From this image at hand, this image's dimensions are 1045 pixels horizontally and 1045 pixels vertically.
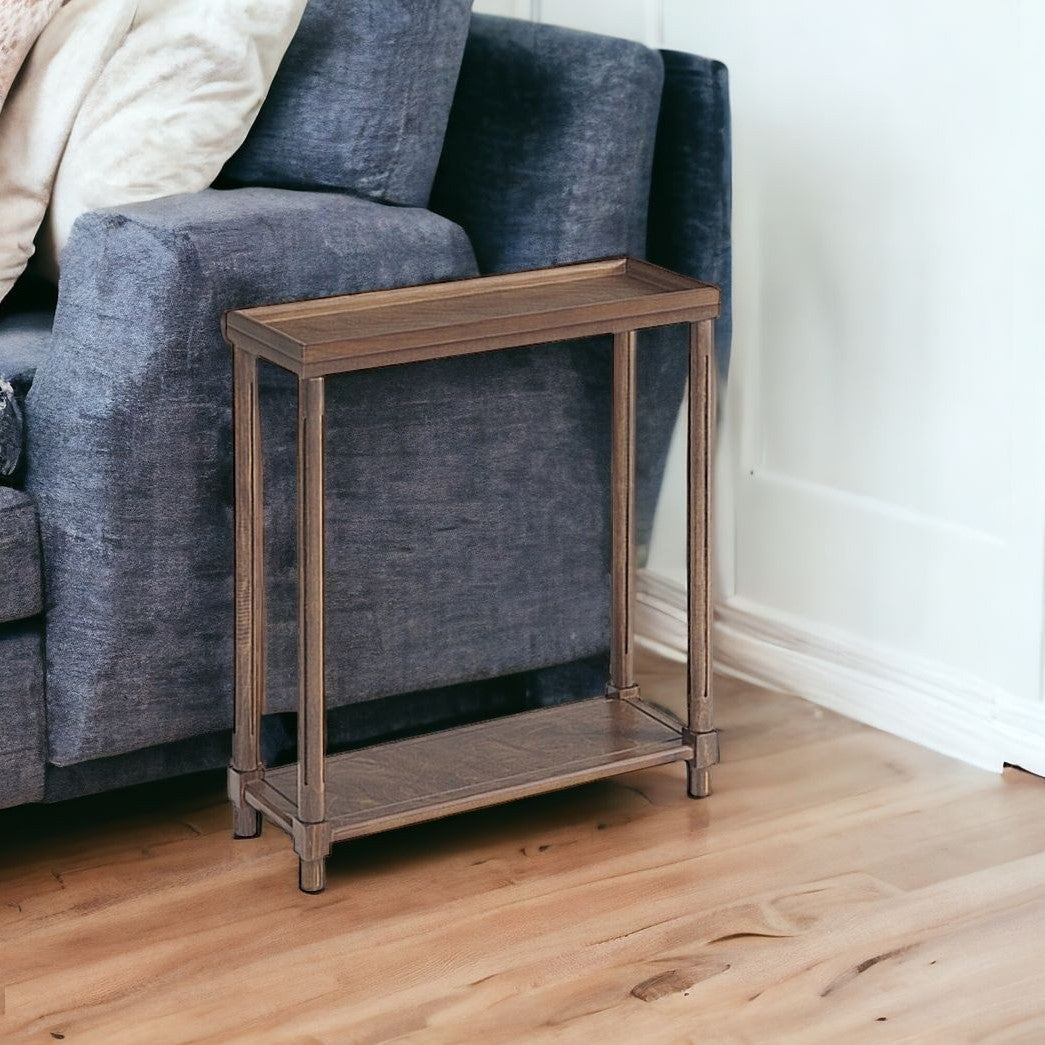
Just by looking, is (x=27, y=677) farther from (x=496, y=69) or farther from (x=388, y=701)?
(x=496, y=69)

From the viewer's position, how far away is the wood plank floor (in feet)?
5.02

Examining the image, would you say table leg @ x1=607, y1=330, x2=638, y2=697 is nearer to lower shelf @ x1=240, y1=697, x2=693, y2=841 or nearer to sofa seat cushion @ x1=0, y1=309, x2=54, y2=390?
lower shelf @ x1=240, y1=697, x2=693, y2=841

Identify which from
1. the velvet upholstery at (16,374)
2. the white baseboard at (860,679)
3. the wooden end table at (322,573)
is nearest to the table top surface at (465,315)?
the wooden end table at (322,573)

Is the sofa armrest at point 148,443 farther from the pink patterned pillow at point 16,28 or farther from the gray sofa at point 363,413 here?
the pink patterned pillow at point 16,28

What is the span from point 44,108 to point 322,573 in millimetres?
664

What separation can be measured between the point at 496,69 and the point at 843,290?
0.50m

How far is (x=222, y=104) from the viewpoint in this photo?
1.94 meters

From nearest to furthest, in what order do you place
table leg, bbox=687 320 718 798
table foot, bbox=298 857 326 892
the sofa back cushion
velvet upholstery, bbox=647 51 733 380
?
table foot, bbox=298 857 326 892 → table leg, bbox=687 320 718 798 → the sofa back cushion → velvet upholstery, bbox=647 51 733 380

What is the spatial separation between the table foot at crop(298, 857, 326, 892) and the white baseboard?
78 cm

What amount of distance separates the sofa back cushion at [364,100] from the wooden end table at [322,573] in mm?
245

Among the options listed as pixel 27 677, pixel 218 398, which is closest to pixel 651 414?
pixel 218 398

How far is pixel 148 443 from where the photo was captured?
1724 millimetres

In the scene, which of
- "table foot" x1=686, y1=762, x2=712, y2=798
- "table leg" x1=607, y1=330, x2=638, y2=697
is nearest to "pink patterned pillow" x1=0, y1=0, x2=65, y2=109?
"table leg" x1=607, y1=330, x2=638, y2=697

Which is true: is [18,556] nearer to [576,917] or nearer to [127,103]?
[127,103]
